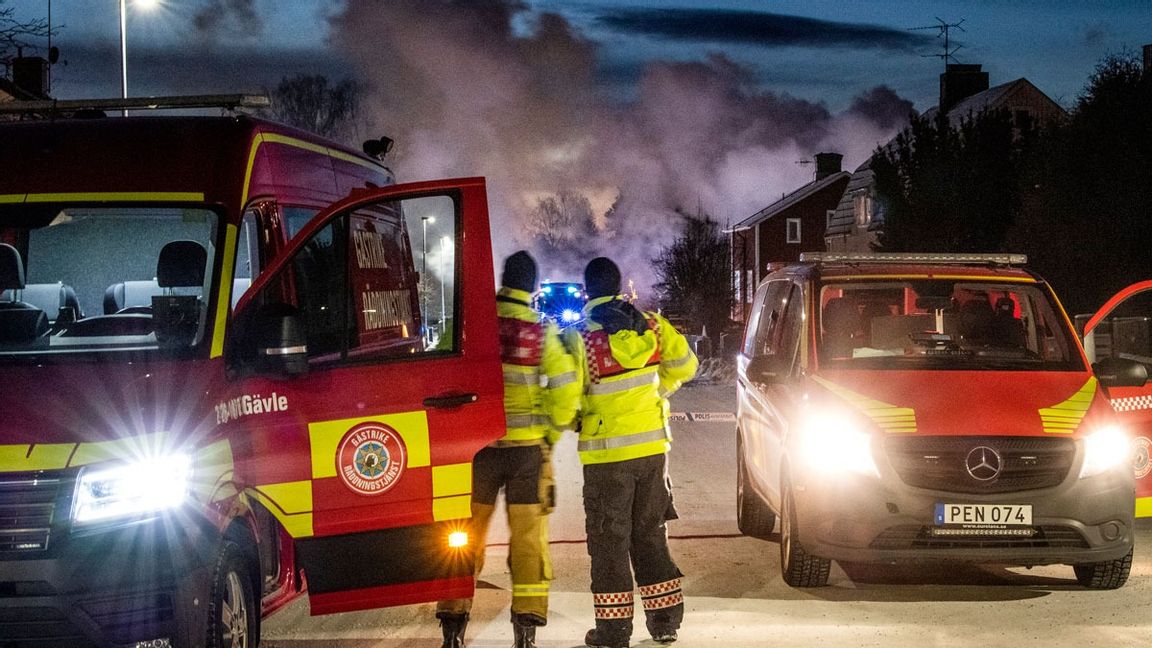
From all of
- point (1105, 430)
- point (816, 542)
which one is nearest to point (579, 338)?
point (816, 542)

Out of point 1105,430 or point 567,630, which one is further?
point 1105,430

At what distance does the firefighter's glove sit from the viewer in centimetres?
663

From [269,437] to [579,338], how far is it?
157 cm

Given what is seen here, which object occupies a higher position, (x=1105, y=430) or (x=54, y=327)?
(x=54, y=327)

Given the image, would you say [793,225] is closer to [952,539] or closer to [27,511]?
[952,539]

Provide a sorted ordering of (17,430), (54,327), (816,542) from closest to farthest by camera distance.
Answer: (17,430) → (54,327) → (816,542)

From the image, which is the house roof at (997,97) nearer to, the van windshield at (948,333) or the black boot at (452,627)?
the van windshield at (948,333)

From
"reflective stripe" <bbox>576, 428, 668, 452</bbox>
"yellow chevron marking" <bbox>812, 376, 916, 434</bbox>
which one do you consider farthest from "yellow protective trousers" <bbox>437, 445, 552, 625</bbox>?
"yellow chevron marking" <bbox>812, 376, 916, 434</bbox>

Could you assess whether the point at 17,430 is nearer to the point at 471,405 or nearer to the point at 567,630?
the point at 471,405

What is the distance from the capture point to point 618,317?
6629 millimetres

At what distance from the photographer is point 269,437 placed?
233 inches

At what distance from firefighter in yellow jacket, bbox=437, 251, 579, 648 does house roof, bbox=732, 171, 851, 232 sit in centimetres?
6885

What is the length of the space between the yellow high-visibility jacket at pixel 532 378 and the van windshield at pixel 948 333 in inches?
85.3

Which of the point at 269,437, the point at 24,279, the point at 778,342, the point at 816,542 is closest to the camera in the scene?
the point at 269,437
